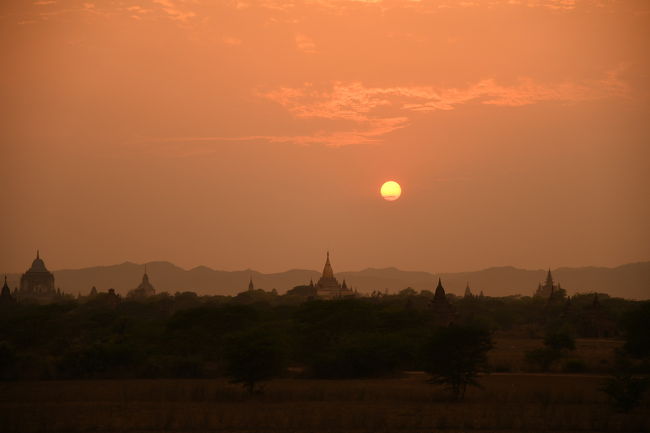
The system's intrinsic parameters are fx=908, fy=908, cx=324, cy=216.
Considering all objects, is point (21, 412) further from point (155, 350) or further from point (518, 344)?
point (518, 344)

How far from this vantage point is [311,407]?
37.3 meters

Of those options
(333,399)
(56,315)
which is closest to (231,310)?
(56,315)

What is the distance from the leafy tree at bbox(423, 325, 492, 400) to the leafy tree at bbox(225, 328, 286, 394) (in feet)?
24.5

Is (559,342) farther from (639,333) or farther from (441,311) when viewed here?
(441,311)

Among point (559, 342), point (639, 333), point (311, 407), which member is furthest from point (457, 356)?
point (559, 342)

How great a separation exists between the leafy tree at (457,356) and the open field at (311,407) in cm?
82

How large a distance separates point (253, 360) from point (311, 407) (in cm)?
758

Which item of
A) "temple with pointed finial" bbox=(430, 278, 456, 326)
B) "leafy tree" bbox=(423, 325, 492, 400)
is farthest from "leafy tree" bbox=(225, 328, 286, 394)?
"temple with pointed finial" bbox=(430, 278, 456, 326)

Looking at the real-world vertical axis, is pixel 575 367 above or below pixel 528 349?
below

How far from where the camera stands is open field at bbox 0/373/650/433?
3225cm

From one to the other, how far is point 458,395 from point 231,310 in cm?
2860

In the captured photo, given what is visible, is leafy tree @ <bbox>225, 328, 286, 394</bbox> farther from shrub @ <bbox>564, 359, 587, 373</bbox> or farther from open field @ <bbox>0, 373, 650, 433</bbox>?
shrub @ <bbox>564, 359, 587, 373</bbox>

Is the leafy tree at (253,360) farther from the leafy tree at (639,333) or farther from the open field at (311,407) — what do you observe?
the leafy tree at (639,333)

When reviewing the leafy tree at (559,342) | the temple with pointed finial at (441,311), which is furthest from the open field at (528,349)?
the temple with pointed finial at (441,311)
